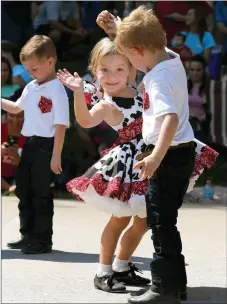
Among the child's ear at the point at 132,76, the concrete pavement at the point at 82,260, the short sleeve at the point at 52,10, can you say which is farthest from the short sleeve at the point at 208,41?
the child's ear at the point at 132,76

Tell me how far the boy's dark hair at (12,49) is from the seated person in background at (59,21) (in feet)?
1.66

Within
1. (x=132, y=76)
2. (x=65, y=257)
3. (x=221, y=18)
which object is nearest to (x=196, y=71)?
(x=221, y=18)

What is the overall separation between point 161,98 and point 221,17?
267 inches

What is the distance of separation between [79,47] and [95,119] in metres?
6.65

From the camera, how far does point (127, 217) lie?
5078mm

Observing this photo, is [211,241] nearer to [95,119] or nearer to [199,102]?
[95,119]

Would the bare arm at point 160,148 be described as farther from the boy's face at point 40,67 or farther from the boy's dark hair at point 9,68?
the boy's dark hair at point 9,68

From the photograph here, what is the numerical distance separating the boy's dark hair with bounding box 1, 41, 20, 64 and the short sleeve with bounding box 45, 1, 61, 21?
2.00ft

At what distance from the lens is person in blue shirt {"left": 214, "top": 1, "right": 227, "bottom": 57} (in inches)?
434

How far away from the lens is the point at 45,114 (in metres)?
6.17

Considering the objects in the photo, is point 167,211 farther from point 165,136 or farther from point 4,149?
point 4,149

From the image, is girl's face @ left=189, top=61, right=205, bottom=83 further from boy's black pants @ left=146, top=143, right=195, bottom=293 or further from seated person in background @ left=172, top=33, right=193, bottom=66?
boy's black pants @ left=146, top=143, right=195, bottom=293

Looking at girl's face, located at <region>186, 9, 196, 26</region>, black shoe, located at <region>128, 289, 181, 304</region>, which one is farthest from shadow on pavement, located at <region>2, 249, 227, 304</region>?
girl's face, located at <region>186, 9, 196, 26</region>

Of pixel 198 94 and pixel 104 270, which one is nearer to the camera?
pixel 104 270
